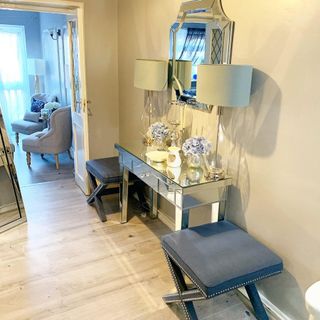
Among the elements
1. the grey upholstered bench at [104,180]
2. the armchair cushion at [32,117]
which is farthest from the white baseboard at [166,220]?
the armchair cushion at [32,117]

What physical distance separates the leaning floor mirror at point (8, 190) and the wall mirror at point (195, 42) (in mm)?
1748

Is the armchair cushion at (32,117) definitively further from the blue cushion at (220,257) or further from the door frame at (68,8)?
the blue cushion at (220,257)

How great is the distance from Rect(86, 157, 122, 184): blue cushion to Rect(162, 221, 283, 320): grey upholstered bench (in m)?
1.25

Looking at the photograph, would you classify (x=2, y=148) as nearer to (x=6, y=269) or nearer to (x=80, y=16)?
(x=6, y=269)

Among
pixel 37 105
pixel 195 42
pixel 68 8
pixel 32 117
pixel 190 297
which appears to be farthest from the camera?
pixel 37 105

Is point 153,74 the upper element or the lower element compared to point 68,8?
lower

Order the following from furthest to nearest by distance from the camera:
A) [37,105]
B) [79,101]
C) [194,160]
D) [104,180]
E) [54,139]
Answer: [37,105] → [54,139] → [79,101] → [104,180] → [194,160]

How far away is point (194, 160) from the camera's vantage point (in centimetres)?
238

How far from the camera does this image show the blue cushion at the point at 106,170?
322 cm

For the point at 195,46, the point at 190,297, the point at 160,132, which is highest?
the point at 195,46

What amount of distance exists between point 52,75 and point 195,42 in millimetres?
4646

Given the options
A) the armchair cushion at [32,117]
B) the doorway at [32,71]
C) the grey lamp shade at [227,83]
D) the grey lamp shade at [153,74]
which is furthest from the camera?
the armchair cushion at [32,117]

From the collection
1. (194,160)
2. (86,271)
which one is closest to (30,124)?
(86,271)

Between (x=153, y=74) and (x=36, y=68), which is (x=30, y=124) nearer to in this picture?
(x=36, y=68)
